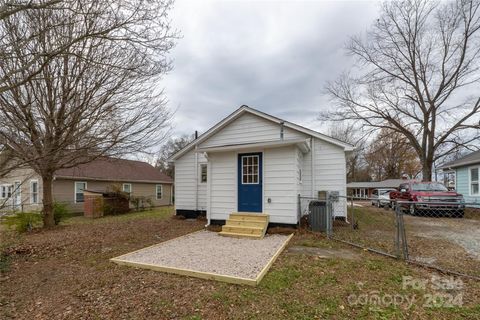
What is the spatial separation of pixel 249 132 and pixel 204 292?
293 inches

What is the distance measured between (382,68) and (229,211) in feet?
66.5

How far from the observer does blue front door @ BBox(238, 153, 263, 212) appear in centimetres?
921

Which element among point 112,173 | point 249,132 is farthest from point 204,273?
point 112,173

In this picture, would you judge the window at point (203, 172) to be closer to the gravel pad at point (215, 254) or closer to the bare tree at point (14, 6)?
the gravel pad at point (215, 254)

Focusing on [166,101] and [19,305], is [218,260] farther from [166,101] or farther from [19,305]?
[166,101]

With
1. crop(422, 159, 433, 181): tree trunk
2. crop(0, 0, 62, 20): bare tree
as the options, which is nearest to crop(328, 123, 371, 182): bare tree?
crop(422, 159, 433, 181): tree trunk

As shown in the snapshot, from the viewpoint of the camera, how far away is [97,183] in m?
20.5

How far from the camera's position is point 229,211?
9.57 meters

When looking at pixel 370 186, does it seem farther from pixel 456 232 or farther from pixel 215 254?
pixel 215 254

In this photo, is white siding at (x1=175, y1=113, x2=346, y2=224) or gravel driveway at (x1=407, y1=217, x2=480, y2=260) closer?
gravel driveway at (x1=407, y1=217, x2=480, y2=260)

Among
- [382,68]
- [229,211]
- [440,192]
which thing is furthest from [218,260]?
[382,68]

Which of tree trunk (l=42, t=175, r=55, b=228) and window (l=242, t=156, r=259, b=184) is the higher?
window (l=242, t=156, r=259, b=184)

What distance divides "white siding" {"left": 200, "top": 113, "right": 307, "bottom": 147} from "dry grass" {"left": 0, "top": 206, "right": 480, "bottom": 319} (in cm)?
545

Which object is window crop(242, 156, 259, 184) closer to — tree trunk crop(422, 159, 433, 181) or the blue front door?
the blue front door
